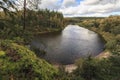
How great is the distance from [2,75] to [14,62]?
27.6 inches

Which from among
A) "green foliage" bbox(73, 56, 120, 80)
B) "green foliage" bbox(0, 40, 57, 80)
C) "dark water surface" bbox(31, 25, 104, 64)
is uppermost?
"green foliage" bbox(0, 40, 57, 80)

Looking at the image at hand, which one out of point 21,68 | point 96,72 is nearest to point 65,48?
point 96,72

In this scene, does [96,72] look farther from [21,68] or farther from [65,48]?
[65,48]

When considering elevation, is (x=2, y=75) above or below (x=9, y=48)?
below

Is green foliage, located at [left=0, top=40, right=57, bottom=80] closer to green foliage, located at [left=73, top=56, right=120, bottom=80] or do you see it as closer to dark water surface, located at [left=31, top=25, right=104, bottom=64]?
green foliage, located at [left=73, top=56, right=120, bottom=80]

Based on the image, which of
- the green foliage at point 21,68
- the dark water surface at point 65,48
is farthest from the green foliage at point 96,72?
the green foliage at point 21,68

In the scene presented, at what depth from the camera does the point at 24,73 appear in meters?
6.38

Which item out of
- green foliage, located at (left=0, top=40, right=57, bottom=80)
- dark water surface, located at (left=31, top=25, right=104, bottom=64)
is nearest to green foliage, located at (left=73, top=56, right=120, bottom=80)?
dark water surface, located at (left=31, top=25, right=104, bottom=64)

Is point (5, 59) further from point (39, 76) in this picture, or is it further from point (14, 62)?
point (39, 76)

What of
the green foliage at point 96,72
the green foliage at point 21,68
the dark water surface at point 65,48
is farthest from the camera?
the dark water surface at point 65,48

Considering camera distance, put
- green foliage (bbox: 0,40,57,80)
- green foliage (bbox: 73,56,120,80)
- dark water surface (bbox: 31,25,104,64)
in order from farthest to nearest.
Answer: dark water surface (bbox: 31,25,104,64)
green foliage (bbox: 73,56,120,80)
green foliage (bbox: 0,40,57,80)

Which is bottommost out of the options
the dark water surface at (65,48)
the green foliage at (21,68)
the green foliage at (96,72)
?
the dark water surface at (65,48)

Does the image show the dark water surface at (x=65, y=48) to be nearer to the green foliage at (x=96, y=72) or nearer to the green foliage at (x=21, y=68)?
the green foliage at (x=96, y=72)

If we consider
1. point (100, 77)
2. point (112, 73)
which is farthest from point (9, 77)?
point (112, 73)
